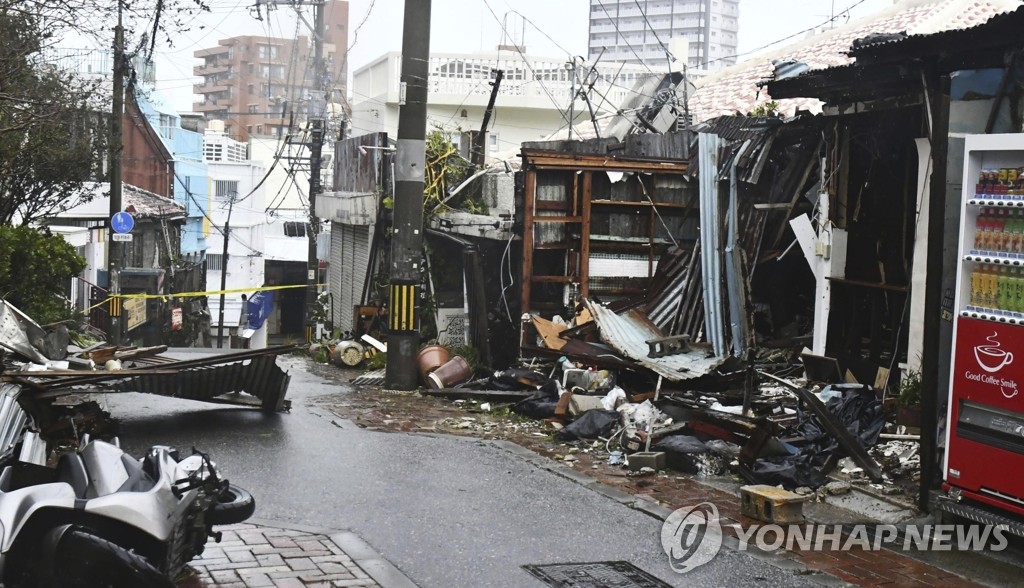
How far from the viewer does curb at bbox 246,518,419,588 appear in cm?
680

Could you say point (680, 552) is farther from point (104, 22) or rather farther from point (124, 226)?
point (124, 226)

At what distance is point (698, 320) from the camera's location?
15648 millimetres

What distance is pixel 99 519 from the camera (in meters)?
5.36

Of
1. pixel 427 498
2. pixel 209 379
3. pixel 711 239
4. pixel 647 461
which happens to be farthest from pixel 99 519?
pixel 711 239

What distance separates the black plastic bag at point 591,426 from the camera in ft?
39.5

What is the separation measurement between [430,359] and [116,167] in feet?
40.2

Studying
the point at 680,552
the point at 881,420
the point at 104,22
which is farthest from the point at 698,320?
the point at 104,22

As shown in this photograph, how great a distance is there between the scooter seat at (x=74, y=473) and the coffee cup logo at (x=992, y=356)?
637 cm

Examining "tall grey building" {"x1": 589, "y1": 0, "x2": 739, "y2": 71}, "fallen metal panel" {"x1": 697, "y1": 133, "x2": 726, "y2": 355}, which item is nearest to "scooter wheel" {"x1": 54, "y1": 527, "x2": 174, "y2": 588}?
"fallen metal panel" {"x1": 697, "y1": 133, "x2": 726, "y2": 355}

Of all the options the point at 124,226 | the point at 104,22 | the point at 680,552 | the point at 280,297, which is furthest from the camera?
the point at 280,297

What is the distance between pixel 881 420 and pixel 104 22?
1063 cm

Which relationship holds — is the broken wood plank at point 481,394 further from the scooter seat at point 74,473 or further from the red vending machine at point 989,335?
the scooter seat at point 74,473

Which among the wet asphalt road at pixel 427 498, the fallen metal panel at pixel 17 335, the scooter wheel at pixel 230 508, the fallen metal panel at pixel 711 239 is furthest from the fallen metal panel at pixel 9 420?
the fallen metal panel at pixel 711 239

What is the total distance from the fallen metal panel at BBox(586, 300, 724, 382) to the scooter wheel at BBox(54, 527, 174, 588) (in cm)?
875
